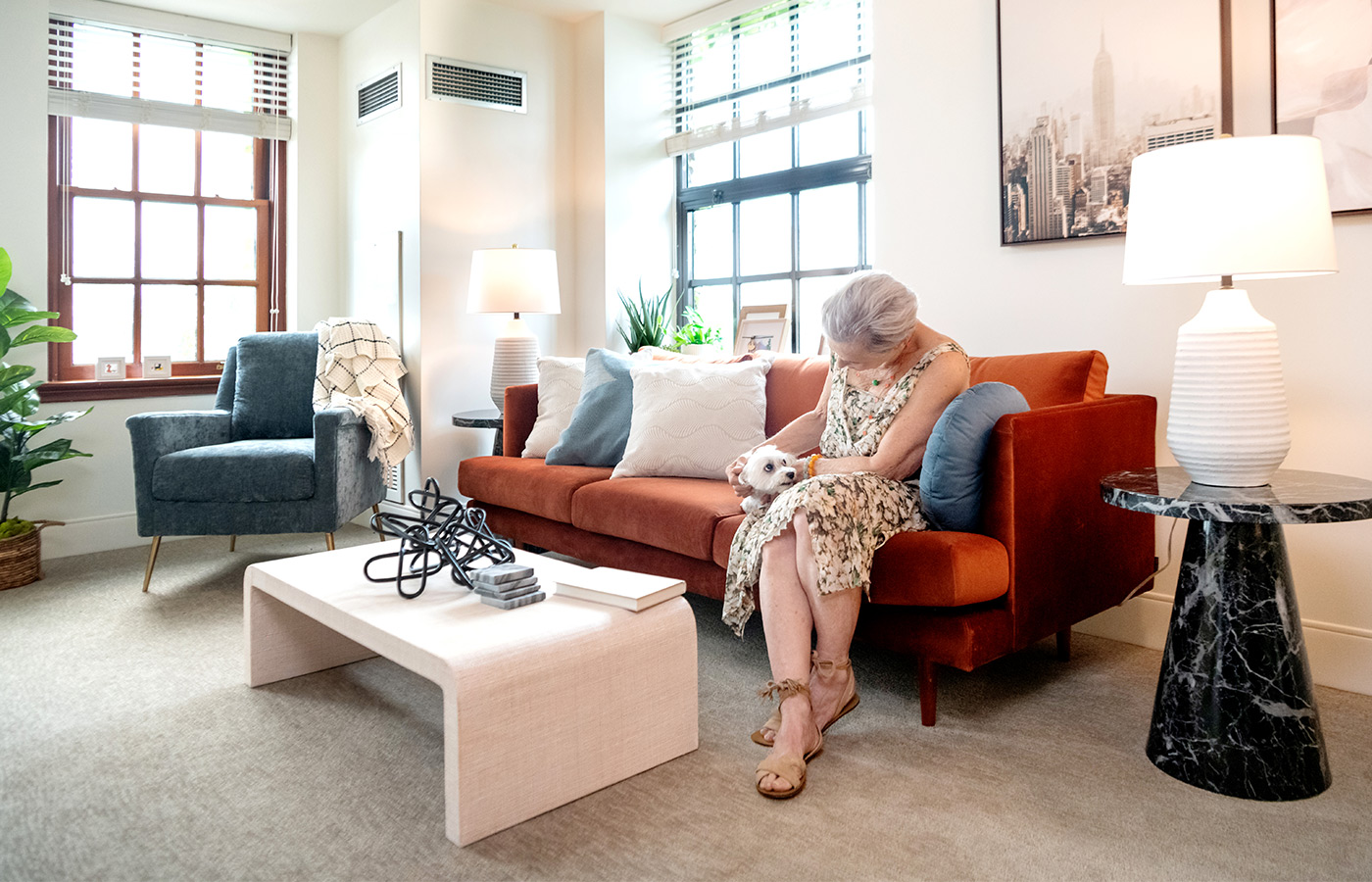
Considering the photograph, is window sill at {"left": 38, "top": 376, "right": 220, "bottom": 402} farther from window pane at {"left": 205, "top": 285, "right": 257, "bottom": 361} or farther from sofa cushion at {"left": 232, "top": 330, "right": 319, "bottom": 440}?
sofa cushion at {"left": 232, "top": 330, "right": 319, "bottom": 440}

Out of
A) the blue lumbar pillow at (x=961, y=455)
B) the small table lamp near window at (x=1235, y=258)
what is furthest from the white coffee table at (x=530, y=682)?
the small table lamp near window at (x=1235, y=258)

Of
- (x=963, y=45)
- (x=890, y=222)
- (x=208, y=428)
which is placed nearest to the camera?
(x=963, y=45)

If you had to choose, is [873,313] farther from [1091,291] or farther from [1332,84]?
[1332,84]

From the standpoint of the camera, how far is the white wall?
241cm

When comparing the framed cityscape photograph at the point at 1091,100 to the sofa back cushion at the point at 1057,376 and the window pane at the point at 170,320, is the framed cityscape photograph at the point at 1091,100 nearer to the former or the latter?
the sofa back cushion at the point at 1057,376

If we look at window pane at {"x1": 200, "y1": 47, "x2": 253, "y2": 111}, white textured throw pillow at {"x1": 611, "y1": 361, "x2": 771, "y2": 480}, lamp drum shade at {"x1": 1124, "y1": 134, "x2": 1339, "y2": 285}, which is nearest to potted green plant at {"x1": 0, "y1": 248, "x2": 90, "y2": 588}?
window pane at {"x1": 200, "y1": 47, "x2": 253, "y2": 111}

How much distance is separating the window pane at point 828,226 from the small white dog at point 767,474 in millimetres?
2012

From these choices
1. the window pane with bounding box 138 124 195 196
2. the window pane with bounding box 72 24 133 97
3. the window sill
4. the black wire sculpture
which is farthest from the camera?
the window pane with bounding box 138 124 195 196

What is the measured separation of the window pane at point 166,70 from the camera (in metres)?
4.51

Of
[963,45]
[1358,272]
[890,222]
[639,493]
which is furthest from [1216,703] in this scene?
[963,45]

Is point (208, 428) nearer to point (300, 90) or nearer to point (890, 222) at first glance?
point (300, 90)

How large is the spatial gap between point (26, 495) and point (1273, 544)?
15.4 feet

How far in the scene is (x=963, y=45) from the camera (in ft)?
10.3

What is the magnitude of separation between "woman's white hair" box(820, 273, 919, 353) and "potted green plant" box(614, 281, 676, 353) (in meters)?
2.43
